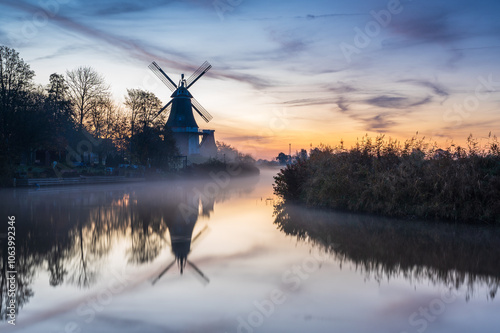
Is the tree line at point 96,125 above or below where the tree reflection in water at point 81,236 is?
above

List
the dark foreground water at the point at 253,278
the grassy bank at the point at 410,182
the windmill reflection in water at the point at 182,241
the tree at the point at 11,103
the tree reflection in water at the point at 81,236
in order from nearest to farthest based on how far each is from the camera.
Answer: the dark foreground water at the point at 253,278 < the tree reflection in water at the point at 81,236 < the windmill reflection in water at the point at 182,241 < the grassy bank at the point at 410,182 < the tree at the point at 11,103

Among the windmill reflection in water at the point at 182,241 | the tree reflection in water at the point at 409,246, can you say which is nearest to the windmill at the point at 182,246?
the windmill reflection in water at the point at 182,241

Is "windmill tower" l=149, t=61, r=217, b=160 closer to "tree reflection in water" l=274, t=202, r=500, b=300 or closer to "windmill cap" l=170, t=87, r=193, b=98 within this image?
"windmill cap" l=170, t=87, r=193, b=98

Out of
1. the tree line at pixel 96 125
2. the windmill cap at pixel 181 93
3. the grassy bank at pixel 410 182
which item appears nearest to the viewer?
the grassy bank at pixel 410 182

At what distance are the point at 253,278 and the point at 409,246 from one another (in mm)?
4730

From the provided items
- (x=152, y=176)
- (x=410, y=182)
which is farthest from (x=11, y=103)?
(x=410, y=182)

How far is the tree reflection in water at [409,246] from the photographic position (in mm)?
7336

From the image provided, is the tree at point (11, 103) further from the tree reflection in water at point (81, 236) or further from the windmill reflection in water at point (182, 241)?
the windmill reflection in water at point (182, 241)

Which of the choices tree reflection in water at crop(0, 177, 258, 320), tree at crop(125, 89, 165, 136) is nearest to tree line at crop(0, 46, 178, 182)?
tree at crop(125, 89, 165, 136)

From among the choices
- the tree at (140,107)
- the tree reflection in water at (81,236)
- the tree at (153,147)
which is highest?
the tree at (140,107)

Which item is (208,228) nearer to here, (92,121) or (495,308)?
(495,308)

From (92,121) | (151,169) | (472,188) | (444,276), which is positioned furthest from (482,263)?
(92,121)

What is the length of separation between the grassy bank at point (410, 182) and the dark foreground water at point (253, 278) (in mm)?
1604

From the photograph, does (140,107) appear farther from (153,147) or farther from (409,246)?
(409,246)
